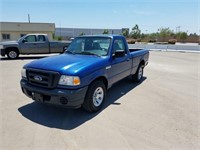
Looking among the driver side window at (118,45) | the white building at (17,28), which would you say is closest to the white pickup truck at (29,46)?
the driver side window at (118,45)

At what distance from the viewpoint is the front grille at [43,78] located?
3.71 m

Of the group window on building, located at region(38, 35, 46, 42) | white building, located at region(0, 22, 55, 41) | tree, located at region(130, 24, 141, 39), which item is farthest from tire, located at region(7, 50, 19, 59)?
tree, located at region(130, 24, 141, 39)

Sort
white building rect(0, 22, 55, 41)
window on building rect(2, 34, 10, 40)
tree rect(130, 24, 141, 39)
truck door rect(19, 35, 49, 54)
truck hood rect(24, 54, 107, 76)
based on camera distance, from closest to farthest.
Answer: truck hood rect(24, 54, 107, 76) → truck door rect(19, 35, 49, 54) → white building rect(0, 22, 55, 41) → window on building rect(2, 34, 10, 40) → tree rect(130, 24, 141, 39)

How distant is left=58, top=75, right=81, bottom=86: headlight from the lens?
12.0 ft

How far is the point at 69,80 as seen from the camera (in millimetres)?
3646

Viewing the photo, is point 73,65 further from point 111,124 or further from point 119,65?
point 119,65

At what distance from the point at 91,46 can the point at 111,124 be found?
2392 millimetres

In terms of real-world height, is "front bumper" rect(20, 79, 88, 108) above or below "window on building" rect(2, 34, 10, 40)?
below

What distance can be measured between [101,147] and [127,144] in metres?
0.45

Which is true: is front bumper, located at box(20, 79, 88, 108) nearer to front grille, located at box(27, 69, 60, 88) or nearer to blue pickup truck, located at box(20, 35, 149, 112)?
blue pickup truck, located at box(20, 35, 149, 112)

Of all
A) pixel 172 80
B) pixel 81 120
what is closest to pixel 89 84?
pixel 81 120

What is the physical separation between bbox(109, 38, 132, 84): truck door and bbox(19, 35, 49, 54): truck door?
9.78 meters

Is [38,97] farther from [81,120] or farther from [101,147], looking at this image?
[101,147]

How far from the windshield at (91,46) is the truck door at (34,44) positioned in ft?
30.6
